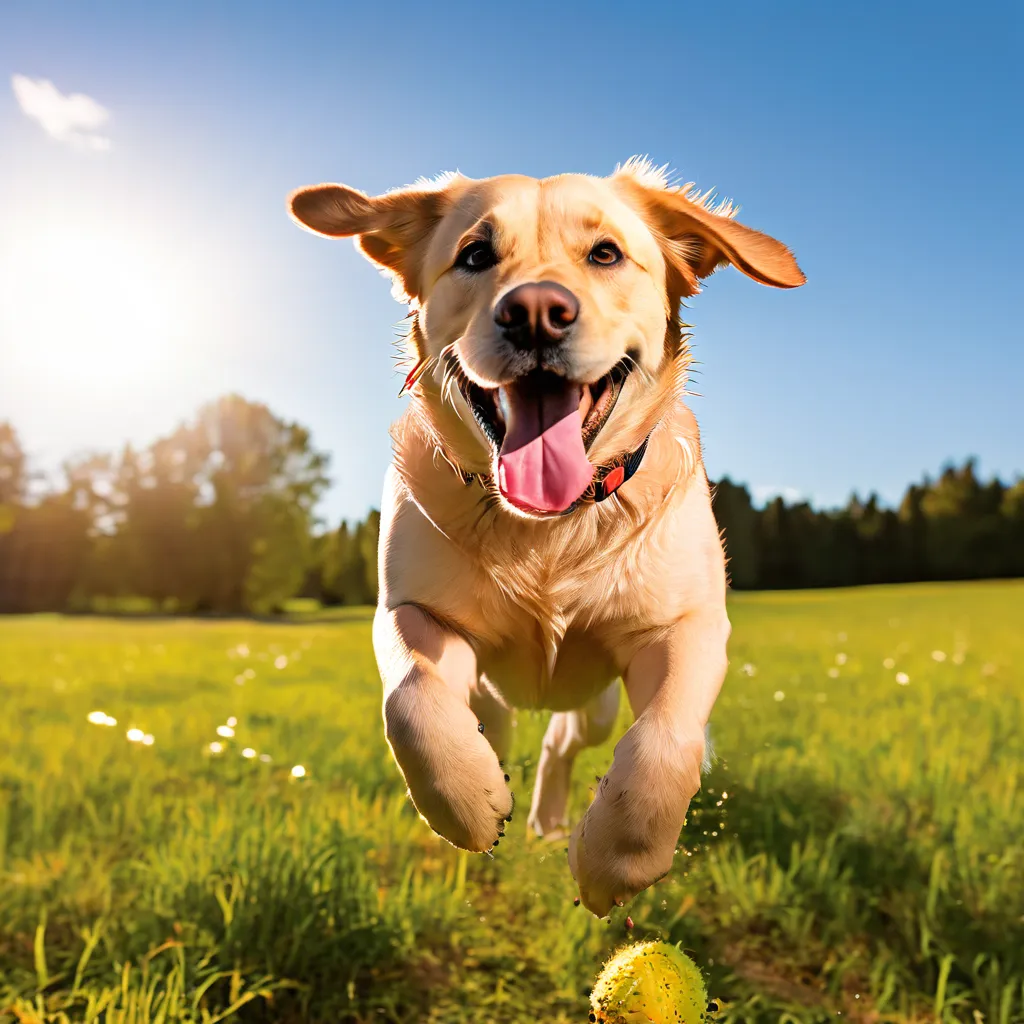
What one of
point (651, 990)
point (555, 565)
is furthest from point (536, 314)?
→ point (651, 990)

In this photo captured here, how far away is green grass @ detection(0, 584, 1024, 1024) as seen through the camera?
270 centimetres

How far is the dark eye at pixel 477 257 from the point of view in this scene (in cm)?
220

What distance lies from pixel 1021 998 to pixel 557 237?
8.83 feet

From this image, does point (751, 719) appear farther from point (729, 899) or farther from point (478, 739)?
point (478, 739)

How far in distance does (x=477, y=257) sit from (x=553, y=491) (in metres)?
0.76

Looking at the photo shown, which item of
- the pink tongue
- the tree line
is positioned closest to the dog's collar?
the pink tongue

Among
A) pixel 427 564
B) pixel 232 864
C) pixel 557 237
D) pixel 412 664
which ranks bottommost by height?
pixel 232 864

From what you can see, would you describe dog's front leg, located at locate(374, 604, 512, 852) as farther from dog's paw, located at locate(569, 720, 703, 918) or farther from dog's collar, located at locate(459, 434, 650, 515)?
dog's collar, located at locate(459, 434, 650, 515)

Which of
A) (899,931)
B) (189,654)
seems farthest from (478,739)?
(189,654)

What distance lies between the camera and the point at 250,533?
2689 cm

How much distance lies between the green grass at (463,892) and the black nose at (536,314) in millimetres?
1250

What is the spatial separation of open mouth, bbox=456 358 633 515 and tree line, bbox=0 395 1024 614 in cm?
1545

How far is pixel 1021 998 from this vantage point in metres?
2.71

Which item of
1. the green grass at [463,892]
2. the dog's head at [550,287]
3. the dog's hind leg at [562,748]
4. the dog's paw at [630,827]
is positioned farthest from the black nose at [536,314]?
the dog's hind leg at [562,748]
